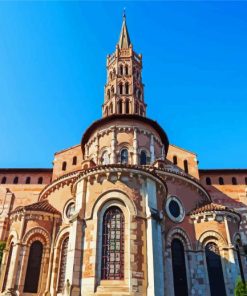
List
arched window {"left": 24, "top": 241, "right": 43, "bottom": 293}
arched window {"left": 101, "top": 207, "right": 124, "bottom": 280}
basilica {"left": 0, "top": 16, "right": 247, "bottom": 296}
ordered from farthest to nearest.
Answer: arched window {"left": 24, "top": 241, "right": 43, "bottom": 293} < basilica {"left": 0, "top": 16, "right": 247, "bottom": 296} < arched window {"left": 101, "top": 207, "right": 124, "bottom": 280}

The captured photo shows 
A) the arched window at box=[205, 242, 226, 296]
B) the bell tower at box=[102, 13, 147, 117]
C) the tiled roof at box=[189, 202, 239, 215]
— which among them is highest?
the bell tower at box=[102, 13, 147, 117]

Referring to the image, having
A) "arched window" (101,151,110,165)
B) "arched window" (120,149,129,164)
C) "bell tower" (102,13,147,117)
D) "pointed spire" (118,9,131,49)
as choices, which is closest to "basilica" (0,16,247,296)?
"arched window" (120,149,129,164)

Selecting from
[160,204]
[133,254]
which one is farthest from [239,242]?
[133,254]

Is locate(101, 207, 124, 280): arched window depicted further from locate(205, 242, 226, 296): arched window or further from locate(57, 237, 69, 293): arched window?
locate(205, 242, 226, 296): arched window

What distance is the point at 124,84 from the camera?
37719mm

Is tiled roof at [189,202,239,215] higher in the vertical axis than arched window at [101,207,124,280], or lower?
higher

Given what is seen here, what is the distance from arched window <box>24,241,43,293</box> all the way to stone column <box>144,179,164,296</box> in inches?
379

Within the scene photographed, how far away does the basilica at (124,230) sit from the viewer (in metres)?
17.2

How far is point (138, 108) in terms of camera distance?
36.2 metres

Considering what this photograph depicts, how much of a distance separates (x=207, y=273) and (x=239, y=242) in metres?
3.93

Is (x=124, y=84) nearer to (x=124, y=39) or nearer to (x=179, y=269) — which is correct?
(x=124, y=39)

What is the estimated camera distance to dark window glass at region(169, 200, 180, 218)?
954 inches

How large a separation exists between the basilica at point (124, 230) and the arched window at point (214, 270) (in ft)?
0.22

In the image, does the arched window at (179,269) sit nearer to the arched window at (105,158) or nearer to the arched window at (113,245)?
the arched window at (113,245)
